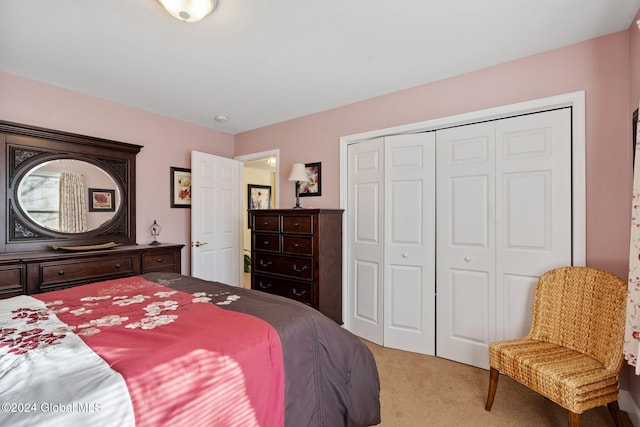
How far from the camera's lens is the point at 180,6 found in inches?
63.2

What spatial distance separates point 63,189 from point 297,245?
2.28 metres

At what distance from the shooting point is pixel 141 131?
3.34 meters

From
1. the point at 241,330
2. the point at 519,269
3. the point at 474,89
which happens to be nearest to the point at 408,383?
the point at 519,269

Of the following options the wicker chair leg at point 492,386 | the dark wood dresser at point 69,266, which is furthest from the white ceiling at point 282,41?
the wicker chair leg at point 492,386

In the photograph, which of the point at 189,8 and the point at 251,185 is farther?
the point at 251,185

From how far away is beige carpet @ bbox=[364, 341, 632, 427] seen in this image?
1816 mm

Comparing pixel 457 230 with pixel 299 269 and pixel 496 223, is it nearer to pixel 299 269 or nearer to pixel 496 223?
pixel 496 223

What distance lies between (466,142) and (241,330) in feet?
7.60

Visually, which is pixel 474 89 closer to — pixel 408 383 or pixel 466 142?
pixel 466 142

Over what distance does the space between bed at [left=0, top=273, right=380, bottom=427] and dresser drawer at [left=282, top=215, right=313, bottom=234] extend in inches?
49.5

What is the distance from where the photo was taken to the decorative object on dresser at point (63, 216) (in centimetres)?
232

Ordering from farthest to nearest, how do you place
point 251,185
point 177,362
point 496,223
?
point 251,185
point 496,223
point 177,362

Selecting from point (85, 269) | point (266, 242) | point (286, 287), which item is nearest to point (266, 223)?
point (266, 242)

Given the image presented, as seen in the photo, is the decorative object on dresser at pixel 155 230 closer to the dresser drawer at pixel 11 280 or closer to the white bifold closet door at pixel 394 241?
the dresser drawer at pixel 11 280
